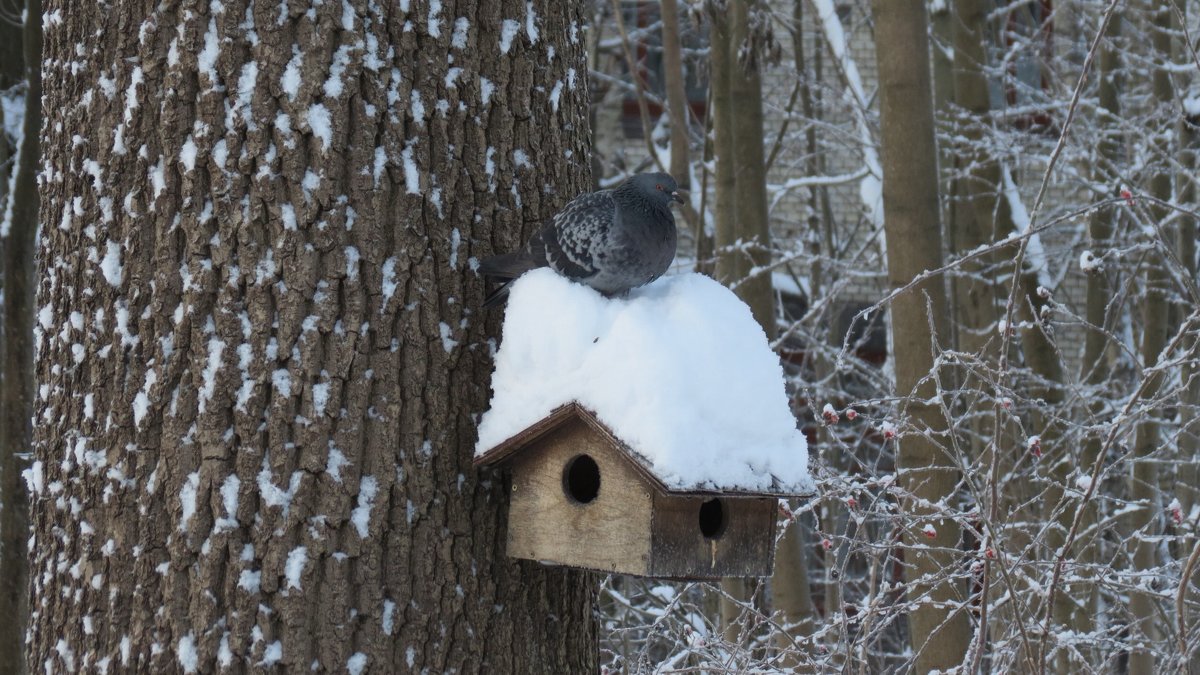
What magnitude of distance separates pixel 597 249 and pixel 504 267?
186 millimetres

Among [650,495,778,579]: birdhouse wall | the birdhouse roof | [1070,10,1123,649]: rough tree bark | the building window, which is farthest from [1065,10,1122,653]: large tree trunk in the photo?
the building window

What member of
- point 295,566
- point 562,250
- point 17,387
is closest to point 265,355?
point 295,566

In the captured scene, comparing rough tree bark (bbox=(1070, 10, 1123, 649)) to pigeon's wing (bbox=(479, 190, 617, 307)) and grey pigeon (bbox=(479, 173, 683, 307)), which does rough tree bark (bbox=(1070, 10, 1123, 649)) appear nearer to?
grey pigeon (bbox=(479, 173, 683, 307))

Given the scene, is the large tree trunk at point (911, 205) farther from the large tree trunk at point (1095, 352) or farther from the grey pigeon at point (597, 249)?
the grey pigeon at point (597, 249)

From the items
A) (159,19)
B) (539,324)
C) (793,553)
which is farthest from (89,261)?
(793,553)

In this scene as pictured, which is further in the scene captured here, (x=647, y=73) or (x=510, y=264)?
(x=647, y=73)

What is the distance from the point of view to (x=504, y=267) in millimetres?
2338

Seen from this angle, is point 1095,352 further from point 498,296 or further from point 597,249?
point 498,296

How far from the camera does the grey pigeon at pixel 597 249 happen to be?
2.35 m

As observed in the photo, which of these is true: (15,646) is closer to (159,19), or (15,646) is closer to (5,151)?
(5,151)

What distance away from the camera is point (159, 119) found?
2.20m

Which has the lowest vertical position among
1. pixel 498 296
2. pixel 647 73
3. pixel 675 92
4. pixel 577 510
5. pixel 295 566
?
pixel 295 566

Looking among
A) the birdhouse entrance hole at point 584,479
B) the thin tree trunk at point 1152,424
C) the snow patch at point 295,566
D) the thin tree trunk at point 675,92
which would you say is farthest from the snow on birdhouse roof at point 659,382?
the thin tree trunk at point 675,92

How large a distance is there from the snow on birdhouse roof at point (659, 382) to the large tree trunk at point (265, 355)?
0.11 meters
